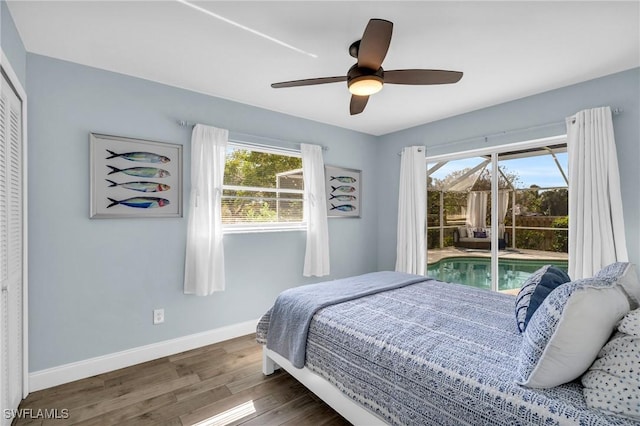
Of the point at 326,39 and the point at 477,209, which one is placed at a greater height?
the point at 326,39

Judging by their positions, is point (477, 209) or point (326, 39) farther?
point (477, 209)

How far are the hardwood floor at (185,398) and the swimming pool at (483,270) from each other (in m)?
2.49

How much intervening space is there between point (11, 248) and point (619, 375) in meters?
3.05

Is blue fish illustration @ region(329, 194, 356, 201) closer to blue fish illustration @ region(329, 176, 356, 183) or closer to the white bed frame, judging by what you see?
blue fish illustration @ region(329, 176, 356, 183)

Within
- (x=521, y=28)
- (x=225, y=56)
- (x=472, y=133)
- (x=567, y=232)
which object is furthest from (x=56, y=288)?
(x=567, y=232)

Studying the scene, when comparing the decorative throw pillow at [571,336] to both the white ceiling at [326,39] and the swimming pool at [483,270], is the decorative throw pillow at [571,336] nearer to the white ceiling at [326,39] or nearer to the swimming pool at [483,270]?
the white ceiling at [326,39]

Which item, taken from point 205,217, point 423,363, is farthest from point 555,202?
point 205,217

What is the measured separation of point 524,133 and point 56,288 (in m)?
4.38

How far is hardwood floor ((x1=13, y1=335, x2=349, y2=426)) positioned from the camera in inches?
76.6

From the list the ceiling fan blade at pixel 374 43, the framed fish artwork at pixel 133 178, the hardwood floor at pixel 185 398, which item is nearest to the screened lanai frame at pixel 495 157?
the ceiling fan blade at pixel 374 43

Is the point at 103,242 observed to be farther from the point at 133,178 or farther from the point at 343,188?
the point at 343,188

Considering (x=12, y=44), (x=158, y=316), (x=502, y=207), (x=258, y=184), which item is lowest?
(x=158, y=316)

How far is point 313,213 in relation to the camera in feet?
12.3

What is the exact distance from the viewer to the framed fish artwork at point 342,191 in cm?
407
